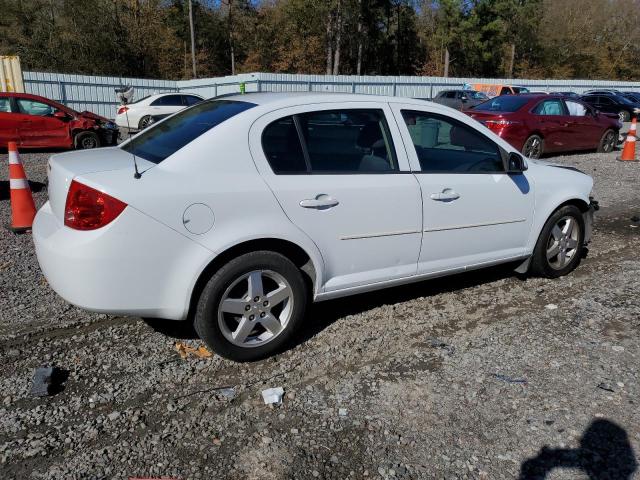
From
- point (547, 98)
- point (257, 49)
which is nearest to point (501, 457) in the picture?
point (547, 98)

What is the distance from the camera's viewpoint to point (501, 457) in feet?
8.50

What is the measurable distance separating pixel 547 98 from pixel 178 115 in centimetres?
1108

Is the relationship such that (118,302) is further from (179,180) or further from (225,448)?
(225,448)

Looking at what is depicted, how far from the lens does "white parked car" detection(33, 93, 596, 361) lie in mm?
2934

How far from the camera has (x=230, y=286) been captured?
317 cm

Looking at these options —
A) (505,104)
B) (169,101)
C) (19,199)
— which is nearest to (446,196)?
(19,199)

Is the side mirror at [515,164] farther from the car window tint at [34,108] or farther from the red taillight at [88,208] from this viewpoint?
the car window tint at [34,108]

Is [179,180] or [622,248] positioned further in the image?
[622,248]

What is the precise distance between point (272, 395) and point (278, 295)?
630mm

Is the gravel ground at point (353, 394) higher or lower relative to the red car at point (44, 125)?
lower

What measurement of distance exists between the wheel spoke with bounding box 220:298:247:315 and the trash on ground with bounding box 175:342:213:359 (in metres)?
0.45

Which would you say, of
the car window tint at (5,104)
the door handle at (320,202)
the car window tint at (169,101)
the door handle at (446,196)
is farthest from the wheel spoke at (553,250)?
the car window tint at (169,101)

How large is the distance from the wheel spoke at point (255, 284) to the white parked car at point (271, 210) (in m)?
0.02

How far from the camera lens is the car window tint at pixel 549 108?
12430 mm
